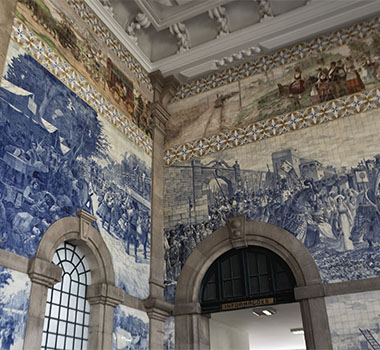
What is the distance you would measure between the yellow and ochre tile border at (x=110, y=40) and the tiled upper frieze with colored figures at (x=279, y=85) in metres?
1.05

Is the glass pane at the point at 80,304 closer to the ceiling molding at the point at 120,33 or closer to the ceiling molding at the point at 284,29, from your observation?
the ceiling molding at the point at 120,33

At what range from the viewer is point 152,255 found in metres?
9.70

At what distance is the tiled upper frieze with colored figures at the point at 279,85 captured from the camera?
393 inches

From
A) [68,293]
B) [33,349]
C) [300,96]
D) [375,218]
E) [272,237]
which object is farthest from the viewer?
[300,96]

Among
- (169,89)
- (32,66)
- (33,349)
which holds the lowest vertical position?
(33,349)

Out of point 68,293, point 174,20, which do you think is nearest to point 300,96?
point 174,20

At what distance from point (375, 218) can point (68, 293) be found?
5.42 m

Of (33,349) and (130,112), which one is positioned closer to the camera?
(33,349)

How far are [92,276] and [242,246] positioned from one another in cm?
301

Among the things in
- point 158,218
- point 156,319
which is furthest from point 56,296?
point 158,218

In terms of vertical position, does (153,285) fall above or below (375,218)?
below

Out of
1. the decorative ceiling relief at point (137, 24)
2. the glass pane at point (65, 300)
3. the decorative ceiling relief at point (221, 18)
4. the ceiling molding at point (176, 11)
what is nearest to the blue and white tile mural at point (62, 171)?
the glass pane at point (65, 300)

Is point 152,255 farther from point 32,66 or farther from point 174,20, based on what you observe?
point 174,20

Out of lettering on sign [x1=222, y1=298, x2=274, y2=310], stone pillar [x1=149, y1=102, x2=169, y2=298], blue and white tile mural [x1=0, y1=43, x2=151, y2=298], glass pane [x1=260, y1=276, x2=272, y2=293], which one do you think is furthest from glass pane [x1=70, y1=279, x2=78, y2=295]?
glass pane [x1=260, y1=276, x2=272, y2=293]
